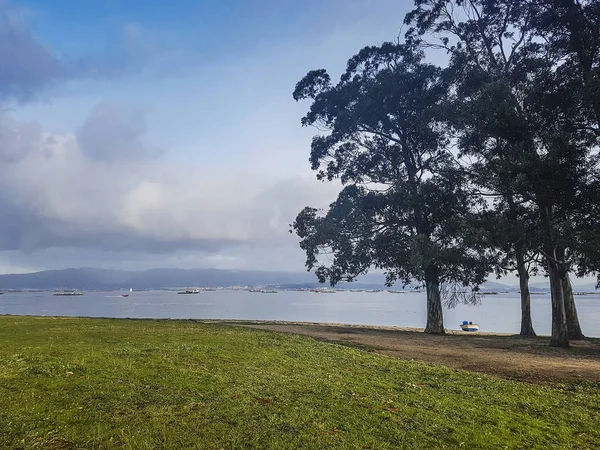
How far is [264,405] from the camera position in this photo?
7.24m

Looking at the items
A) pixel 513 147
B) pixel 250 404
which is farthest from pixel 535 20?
pixel 250 404

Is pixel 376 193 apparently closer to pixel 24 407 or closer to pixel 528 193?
pixel 528 193

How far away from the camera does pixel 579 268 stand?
2423 cm

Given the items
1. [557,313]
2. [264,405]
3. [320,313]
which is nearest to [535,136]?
[557,313]

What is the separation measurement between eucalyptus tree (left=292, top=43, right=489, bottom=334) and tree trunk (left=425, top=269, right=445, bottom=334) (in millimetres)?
63

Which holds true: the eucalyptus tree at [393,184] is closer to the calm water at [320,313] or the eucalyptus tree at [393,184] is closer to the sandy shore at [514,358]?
the sandy shore at [514,358]

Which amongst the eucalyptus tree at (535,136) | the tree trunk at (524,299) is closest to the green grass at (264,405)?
the eucalyptus tree at (535,136)

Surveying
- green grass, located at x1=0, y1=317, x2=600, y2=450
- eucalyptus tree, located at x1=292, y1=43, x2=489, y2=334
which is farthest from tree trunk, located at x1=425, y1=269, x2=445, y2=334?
green grass, located at x1=0, y1=317, x2=600, y2=450

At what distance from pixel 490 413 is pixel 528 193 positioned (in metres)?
14.7

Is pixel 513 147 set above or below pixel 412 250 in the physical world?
above

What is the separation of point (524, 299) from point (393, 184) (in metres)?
11.1

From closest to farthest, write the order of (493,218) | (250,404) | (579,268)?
(250,404)
(493,218)
(579,268)

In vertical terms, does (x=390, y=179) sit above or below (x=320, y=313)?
above

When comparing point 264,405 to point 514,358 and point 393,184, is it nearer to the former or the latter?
point 514,358
